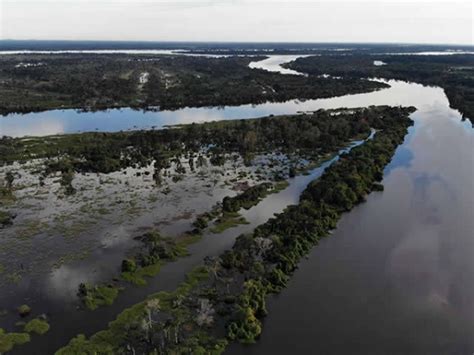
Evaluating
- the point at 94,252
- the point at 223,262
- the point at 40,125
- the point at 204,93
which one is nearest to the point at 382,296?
the point at 223,262

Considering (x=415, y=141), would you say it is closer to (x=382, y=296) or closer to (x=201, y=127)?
(x=201, y=127)

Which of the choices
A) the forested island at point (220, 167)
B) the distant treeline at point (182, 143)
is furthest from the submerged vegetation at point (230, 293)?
the distant treeline at point (182, 143)

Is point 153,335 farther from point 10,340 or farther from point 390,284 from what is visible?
point 390,284

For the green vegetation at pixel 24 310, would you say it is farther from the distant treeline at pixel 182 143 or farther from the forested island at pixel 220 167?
the distant treeline at pixel 182 143

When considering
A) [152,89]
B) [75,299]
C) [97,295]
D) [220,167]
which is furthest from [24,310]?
[152,89]

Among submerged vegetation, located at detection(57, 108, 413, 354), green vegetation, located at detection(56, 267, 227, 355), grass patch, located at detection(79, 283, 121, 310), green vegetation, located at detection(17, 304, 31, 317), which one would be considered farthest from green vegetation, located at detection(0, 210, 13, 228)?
submerged vegetation, located at detection(57, 108, 413, 354)

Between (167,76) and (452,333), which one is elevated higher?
(167,76)
